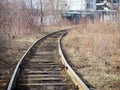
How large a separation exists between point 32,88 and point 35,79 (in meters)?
1.11

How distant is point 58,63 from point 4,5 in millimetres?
12067

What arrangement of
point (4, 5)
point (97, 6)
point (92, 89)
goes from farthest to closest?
1. point (97, 6)
2. point (4, 5)
3. point (92, 89)

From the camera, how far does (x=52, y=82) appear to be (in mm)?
8992

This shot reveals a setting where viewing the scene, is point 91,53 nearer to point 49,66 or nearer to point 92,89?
point 49,66

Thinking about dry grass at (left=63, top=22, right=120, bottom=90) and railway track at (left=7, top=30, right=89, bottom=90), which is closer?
railway track at (left=7, top=30, right=89, bottom=90)

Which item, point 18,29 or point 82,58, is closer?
point 82,58

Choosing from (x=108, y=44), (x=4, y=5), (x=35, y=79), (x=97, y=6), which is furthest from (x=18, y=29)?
(x=97, y=6)

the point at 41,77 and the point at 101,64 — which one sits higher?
the point at 41,77

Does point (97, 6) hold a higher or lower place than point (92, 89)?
lower

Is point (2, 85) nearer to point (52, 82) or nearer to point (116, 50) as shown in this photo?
point (52, 82)

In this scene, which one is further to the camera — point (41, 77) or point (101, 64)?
point (101, 64)

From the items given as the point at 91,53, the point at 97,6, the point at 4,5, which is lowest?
the point at 97,6

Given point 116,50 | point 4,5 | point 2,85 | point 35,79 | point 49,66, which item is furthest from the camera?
point 4,5

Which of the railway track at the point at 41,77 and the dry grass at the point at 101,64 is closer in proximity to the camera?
the railway track at the point at 41,77
